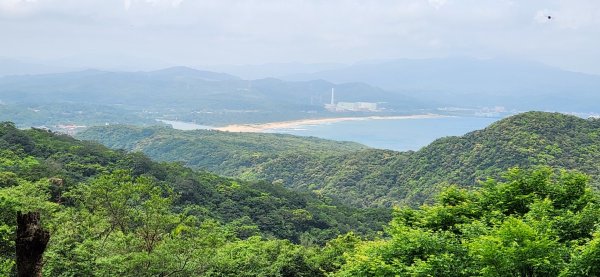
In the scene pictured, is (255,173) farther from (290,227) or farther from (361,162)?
(290,227)

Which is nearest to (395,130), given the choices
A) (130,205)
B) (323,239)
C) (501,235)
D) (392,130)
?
(392,130)

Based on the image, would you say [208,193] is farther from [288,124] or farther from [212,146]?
[288,124]


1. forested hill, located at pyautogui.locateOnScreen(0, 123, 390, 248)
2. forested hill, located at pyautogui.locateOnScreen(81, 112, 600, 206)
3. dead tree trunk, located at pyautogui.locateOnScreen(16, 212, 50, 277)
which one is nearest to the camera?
dead tree trunk, located at pyautogui.locateOnScreen(16, 212, 50, 277)

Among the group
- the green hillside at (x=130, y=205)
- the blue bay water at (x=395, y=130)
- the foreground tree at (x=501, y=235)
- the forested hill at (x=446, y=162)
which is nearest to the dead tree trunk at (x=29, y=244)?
the green hillside at (x=130, y=205)

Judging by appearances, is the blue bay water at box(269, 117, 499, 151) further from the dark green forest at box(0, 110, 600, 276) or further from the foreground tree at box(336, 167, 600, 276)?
the foreground tree at box(336, 167, 600, 276)

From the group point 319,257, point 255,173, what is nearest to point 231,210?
point 319,257

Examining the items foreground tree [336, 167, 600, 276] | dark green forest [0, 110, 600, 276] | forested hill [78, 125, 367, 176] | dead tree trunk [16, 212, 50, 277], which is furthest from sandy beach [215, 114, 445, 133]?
dead tree trunk [16, 212, 50, 277]
